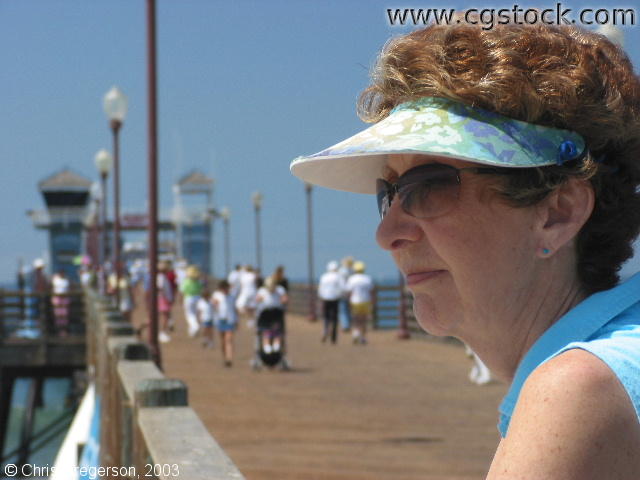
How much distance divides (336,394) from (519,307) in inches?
440

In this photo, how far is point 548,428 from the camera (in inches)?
45.6

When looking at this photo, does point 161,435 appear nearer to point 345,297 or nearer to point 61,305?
point 345,297

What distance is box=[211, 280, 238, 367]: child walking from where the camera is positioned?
16.0 meters

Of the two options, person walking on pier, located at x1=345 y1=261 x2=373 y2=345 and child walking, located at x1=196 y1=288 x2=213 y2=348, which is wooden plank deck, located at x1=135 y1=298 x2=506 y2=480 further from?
person walking on pier, located at x1=345 y1=261 x2=373 y2=345

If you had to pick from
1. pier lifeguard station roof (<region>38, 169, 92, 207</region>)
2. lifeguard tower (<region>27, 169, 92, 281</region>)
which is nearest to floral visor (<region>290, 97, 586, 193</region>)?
lifeguard tower (<region>27, 169, 92, 281</region>)

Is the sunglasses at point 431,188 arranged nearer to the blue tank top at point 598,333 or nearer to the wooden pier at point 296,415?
the blue tank top at point 598,333

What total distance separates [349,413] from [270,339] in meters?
4.68

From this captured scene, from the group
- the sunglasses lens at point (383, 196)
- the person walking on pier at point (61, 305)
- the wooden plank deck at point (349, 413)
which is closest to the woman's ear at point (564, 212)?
the sunglasses lens at point (383, 196)

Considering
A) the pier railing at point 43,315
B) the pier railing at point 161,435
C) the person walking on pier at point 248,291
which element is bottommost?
the pier railing at point 43,315

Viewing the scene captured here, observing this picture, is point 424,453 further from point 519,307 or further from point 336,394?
point 519,307

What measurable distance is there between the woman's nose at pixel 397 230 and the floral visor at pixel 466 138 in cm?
18

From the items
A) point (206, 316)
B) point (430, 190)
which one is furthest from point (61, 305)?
point (430, 190)

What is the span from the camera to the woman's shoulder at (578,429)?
114 cm

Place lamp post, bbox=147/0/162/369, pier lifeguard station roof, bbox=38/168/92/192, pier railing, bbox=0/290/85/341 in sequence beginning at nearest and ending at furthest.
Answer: lamp post, bbox=147/0/162/369, pier railing, bbox=0/290/85/341, pier lifeguard station roof, bbox=38/168/92/192
